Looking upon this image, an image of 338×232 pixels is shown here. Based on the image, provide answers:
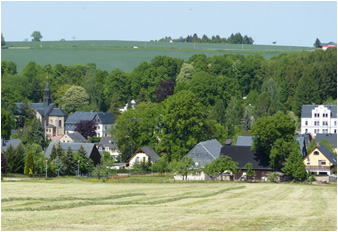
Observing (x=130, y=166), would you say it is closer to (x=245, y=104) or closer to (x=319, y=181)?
(x=319, y=181)

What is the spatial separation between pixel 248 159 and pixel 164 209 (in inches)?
2273

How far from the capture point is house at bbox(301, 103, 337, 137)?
525 ft

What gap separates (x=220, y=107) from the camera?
160875 mm

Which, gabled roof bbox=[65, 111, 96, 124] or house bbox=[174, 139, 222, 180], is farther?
gabled roof bbox=[65, 111, 96, 124]

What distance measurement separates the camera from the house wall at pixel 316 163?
→ 11481 centimetres

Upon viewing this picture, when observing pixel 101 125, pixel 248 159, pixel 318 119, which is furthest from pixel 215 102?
pixel 248 159

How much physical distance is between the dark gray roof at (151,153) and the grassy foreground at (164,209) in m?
48.5

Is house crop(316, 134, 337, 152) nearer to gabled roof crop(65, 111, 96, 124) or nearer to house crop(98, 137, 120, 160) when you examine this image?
house crop(98, 137, 120, 160)

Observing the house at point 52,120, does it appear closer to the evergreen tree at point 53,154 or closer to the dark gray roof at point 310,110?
the dark gray roof at point 310,110

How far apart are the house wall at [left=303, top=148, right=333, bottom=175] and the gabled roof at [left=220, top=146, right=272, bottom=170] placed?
34.0 ft

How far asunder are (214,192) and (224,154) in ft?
126

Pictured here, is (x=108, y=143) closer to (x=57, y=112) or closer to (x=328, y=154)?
(x=57, y=112)

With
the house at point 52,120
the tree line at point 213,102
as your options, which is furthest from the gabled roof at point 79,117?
the tree line at point 213,102

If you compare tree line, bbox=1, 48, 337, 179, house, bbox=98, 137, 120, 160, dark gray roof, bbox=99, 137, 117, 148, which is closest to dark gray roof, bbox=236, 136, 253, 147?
tree line, bbox=1, 48, 337, 179
